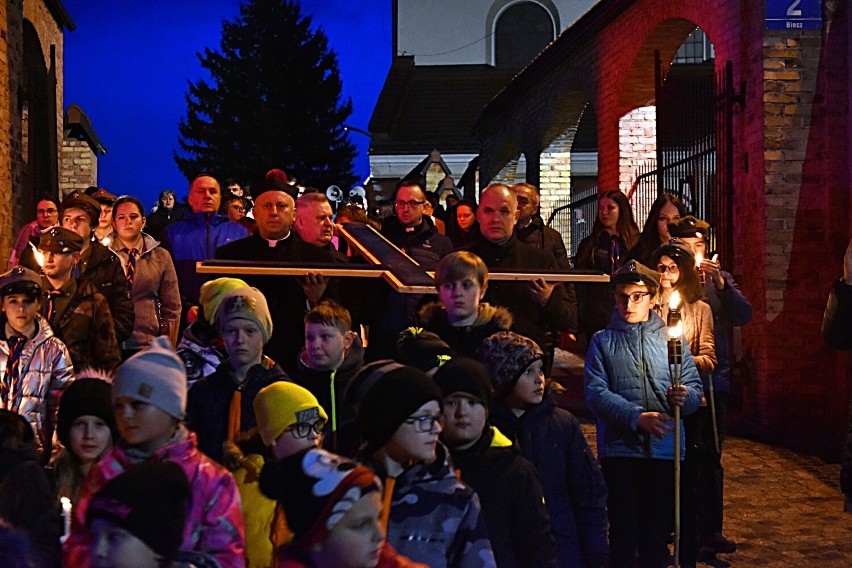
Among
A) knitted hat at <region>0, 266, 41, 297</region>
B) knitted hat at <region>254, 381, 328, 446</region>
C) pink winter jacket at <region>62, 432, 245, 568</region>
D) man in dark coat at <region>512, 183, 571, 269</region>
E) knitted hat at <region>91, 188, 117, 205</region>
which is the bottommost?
pink winter jacket at <region>62, 432, 245, 568</region>

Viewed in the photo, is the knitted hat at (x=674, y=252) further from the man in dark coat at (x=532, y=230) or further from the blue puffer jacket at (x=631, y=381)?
the man in dark coat at (x=532, y=230)

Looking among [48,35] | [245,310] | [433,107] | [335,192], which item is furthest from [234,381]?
[433,107]

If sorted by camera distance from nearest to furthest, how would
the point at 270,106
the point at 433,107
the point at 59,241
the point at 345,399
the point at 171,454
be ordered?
the point at 171,454 < the point at 345,399 < the point at 59,241 < the point at 433,107 < the point at 270,106

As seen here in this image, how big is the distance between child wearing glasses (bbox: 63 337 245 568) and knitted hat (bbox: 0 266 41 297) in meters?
2.22

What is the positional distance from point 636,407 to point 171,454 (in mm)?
2915

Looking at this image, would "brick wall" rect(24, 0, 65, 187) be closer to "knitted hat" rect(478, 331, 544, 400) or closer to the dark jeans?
the dark jeans

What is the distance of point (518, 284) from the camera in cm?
686

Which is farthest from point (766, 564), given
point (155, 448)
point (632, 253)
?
point (155, 448)

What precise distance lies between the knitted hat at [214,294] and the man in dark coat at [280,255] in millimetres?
823

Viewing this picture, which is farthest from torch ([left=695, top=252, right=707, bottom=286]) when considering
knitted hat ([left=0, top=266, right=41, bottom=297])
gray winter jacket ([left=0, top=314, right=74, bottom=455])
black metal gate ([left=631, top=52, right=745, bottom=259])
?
black metal gate ([left=631, top=52, right=745, bottom=259])

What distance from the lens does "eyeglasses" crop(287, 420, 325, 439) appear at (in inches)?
161

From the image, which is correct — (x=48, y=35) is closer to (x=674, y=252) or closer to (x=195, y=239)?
(x=195, y=239)

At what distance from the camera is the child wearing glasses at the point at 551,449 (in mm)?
4848

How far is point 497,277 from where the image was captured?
21.2ft
